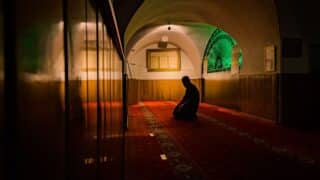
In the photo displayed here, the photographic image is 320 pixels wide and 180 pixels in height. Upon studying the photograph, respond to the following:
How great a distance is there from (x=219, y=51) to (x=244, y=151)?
37.8 feet

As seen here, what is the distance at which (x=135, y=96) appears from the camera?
1888 cm

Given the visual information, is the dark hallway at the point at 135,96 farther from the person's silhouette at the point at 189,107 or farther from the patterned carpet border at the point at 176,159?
the person's silhouette at the point at 189,107

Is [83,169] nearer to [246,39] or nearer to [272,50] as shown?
[272,50]

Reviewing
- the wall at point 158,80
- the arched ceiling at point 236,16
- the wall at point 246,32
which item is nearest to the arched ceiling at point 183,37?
the wall at point 158,80

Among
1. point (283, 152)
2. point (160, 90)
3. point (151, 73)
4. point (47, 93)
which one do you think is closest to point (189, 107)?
point (283, 152)

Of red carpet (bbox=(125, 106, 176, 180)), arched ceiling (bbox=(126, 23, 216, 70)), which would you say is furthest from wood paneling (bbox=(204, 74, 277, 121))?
red carpet (bbox=(125, 106, 176, 180))

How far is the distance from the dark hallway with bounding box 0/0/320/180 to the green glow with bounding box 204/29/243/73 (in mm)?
58

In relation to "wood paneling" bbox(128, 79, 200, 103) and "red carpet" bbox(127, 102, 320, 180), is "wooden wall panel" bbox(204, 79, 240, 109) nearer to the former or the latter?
"wood paneling" bbox(128, 79, 200, 103)

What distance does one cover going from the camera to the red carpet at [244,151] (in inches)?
169

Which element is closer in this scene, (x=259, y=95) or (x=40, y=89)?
(x=40, y=89)

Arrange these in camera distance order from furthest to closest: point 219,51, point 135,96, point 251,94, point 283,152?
point 135,96 → point 219,51 → point 251,94 → point 283,152

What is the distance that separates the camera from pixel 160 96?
23000 mm

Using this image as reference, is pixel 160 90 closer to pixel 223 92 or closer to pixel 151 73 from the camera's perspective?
pixel 151 73

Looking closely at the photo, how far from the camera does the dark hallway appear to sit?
467mm
